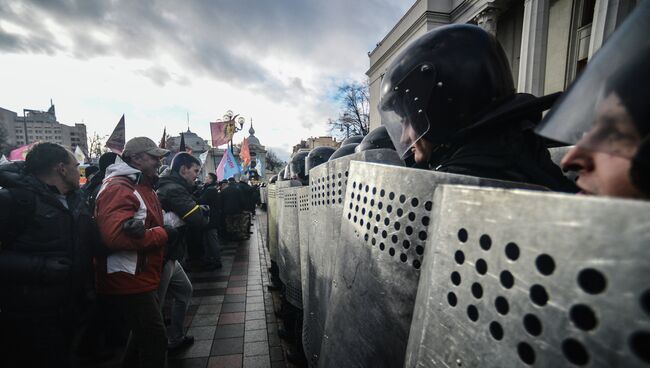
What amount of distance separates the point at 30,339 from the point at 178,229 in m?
1.75

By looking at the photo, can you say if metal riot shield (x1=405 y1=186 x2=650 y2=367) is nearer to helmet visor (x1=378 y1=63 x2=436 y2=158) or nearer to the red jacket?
helmet visor (x1=378 y1=63 x2=436 y2=158)

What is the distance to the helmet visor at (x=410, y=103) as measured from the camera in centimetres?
154

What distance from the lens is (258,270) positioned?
262 inches

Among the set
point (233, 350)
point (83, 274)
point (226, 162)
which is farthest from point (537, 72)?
point (83, 274)

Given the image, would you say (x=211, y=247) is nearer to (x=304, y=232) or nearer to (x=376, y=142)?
(x=304, y=232)

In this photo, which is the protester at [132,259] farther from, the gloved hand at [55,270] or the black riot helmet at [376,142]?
the black riot helmet at [376,142]

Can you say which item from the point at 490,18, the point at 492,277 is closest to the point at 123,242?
the point at 492,277

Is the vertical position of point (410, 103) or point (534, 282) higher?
point (410, 103)

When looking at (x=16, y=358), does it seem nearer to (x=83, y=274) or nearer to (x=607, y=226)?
(x=83, y=274)

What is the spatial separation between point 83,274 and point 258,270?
4.43 m

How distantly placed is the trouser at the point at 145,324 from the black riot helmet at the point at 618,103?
2913 mm

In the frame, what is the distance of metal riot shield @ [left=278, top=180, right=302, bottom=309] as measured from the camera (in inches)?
132

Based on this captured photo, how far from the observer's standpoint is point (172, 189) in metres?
3.94

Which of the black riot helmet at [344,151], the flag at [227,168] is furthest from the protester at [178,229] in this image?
the flag at [227,168]
